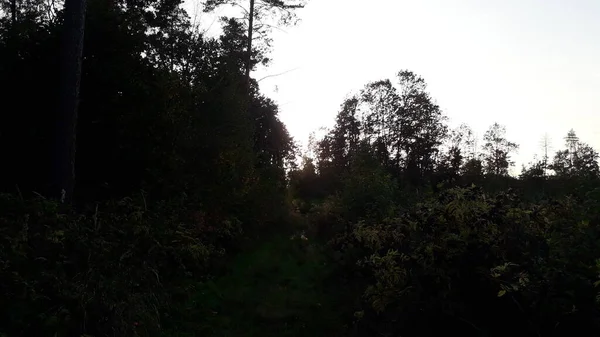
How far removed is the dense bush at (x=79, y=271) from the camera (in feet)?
14.0

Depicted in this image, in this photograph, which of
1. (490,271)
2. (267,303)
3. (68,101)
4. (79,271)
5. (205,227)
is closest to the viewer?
(490,271)

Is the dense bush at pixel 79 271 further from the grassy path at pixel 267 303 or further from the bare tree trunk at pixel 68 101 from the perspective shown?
the bare tree trunk at pixel 68 101

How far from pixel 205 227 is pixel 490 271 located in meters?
8.54

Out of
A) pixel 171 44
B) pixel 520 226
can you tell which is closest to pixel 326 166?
pixel 171 44

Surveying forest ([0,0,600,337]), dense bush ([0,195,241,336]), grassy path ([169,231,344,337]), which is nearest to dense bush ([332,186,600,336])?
forest ([0,0,600,337])

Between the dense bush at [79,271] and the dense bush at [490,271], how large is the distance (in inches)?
110

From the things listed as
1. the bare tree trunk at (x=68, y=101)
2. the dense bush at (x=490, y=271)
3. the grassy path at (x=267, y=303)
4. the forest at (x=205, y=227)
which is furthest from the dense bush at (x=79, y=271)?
the dense bush at (x=490, y=271)

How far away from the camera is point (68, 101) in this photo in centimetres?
830

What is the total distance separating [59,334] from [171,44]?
64.3 ft

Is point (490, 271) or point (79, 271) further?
point (79, 271)

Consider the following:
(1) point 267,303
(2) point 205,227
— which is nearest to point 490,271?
(1) point 267,303

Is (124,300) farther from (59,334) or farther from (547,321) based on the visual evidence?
(547,321)

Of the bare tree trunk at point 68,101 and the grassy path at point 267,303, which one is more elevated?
the bare tree trunk at point 68,101

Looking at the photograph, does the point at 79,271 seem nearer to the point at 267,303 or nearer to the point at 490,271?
the point at 267,303
